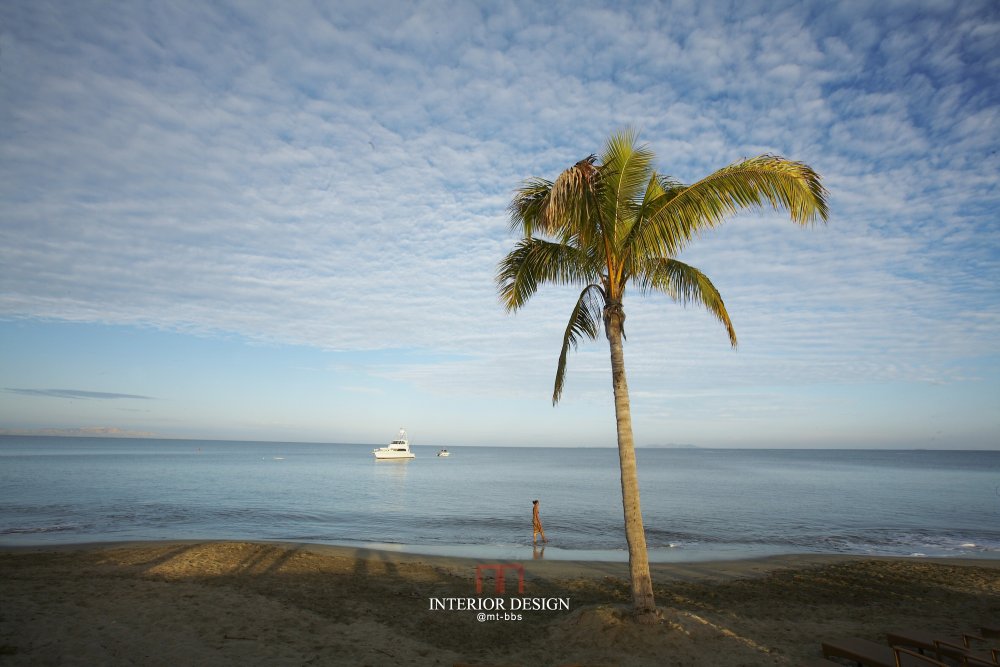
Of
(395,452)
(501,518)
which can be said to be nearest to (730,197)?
(501,518)

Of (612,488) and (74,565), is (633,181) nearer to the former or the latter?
(74,565)

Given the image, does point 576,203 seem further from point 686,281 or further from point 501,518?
point 501,518

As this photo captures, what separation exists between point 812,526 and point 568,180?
2849cm

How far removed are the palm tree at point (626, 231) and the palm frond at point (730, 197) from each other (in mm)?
14

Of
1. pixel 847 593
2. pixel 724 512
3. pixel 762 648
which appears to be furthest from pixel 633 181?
pixel 724 512

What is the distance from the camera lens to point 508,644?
8500 mm

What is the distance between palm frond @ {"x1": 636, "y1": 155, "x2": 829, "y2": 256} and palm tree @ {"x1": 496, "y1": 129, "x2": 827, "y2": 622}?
0.6 inches

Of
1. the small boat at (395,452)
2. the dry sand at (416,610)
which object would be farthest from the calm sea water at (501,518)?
the small boat at (395,452)

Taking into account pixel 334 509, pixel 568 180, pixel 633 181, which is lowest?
pixel 334 509

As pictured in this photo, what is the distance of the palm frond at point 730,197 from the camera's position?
24.9 feet

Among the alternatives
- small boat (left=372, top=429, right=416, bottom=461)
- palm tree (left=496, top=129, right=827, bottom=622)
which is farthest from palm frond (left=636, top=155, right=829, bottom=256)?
small boat (left=372, top=429, right=416, bottom=461)

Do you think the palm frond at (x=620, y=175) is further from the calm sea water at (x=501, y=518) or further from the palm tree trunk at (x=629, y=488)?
the calm sea water at (x=501, y=518)

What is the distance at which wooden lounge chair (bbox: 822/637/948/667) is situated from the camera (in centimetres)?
651

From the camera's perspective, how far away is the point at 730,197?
8141 millimetres
